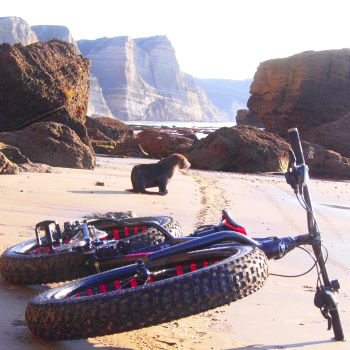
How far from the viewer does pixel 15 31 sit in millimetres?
155625

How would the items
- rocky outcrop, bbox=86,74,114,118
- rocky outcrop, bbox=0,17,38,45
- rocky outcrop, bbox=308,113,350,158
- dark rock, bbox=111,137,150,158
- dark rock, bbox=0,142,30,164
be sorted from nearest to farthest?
dark rock, bbox=0,142,30,164 → dark rock, bbox=111,137,150,158 → rocky outcrop, bbox=308,113,350,158 → rocky outcrop, bbox=86,74,114,118 → rocky outcrop, bbox=0,17,38,45

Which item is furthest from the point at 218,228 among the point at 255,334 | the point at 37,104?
the point at 37,104

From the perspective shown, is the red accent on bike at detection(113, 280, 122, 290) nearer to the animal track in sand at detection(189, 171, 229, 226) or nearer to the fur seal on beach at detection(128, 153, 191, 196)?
the animal track in sand at detection(189, 171, 229, 226)

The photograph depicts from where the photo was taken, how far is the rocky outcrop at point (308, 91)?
4369cm

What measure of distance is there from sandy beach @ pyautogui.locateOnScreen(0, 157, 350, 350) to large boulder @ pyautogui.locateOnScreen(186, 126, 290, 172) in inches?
206

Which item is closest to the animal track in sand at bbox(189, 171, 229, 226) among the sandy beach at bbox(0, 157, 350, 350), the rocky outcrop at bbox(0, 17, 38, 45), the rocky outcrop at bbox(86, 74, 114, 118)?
the sandy beach at bbox(0, 157, 350, 350)

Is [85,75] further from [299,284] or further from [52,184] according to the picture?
[299,284]

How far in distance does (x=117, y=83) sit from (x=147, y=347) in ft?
582

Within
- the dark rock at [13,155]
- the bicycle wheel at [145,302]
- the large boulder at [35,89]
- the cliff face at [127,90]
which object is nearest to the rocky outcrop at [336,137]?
the large boulder at [35,89]

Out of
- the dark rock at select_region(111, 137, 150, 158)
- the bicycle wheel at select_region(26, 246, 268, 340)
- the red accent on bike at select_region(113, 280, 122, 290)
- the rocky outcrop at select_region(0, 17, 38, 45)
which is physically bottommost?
the dark rock at select_region(111, 137, 150, 158)

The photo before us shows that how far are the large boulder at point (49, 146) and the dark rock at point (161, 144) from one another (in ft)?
29.5

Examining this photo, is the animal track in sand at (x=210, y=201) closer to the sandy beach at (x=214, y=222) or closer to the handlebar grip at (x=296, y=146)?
the sandy beach at (x=214, y=222)

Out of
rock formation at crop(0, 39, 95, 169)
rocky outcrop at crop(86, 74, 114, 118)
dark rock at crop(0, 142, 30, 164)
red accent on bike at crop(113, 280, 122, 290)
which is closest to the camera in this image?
red accent on bike at crop(113, 280, 122, 290)

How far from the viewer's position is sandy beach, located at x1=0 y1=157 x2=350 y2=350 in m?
2.74
